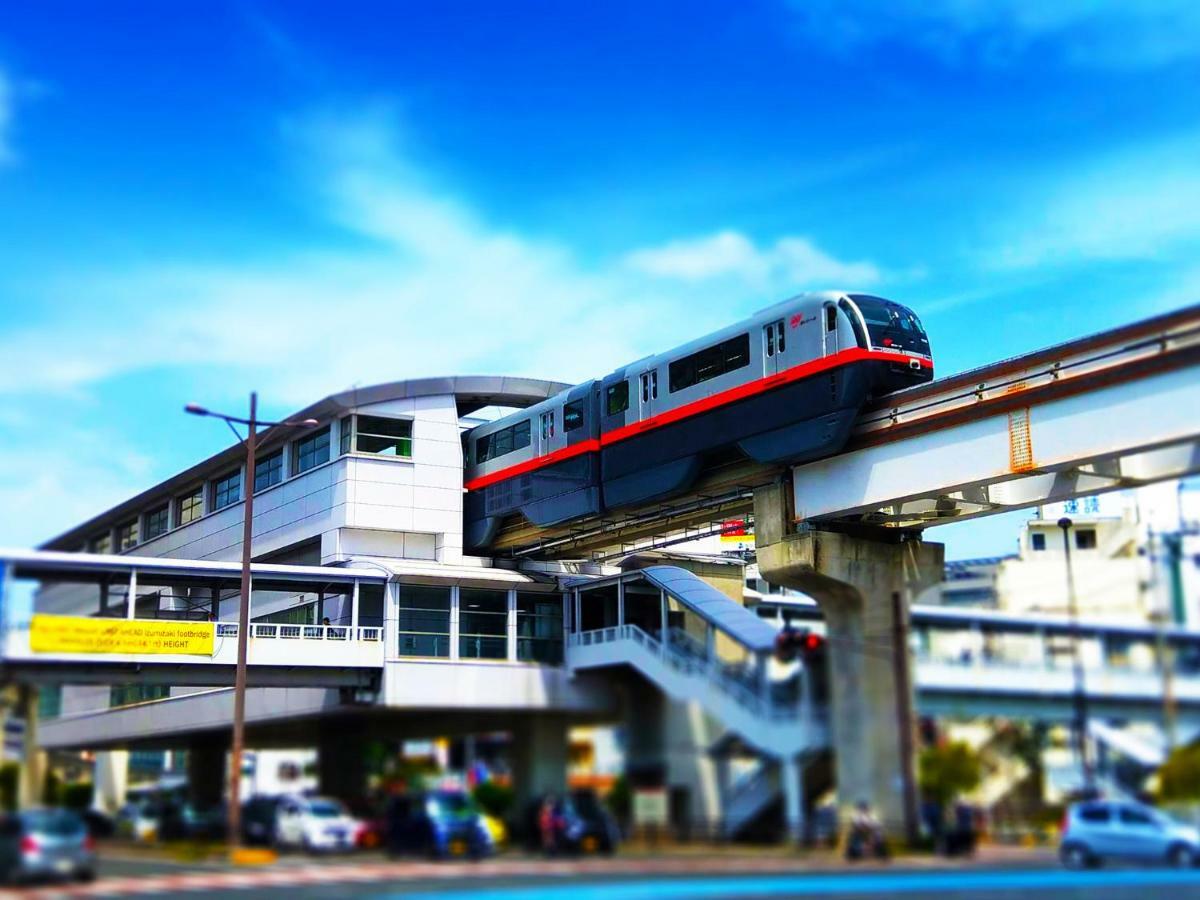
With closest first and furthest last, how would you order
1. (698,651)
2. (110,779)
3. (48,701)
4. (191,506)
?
(698,651) → (48,701) → (110,779) → (191,506)

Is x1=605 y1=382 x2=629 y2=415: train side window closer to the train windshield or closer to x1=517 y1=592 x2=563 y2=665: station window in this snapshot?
x1=517 y1=592 x2=563 y2=665: station window

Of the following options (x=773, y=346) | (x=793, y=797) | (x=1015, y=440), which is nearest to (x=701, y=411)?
(x=773, y=346)

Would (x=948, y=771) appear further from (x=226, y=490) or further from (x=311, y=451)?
(x=226, y=490)

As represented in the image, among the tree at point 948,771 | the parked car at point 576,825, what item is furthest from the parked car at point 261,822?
the tree at point 948,771

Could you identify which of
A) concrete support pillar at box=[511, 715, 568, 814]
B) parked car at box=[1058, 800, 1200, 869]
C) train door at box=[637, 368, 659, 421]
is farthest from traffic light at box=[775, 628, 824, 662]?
train door at box=[637, 368, 659, 421]

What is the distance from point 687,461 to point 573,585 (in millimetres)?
7899

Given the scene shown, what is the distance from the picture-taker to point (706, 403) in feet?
134

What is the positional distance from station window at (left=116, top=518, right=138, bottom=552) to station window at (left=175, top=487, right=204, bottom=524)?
18.0 ft

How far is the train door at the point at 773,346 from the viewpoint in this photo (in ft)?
126

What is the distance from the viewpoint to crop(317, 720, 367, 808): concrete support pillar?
2781 cm

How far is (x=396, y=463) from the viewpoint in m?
52.0

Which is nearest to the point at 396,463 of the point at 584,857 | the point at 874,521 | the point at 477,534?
the point at 477,534

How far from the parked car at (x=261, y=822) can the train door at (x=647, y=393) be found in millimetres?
18004

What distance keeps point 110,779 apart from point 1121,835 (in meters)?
26.9
